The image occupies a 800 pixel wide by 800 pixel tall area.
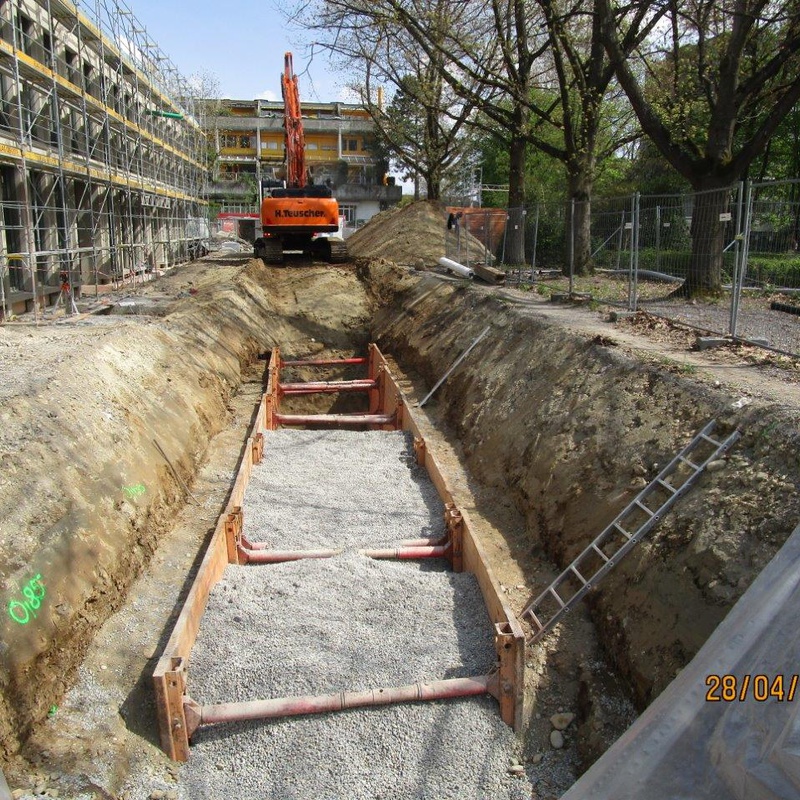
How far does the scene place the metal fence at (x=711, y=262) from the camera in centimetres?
830

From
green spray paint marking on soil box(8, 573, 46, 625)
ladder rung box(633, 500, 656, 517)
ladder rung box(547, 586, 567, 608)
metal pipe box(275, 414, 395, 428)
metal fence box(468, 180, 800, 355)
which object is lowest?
ladder rung box(547, 586, 567, 608)

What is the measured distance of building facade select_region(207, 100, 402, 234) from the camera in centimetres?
5644

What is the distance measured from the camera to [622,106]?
28859 mm

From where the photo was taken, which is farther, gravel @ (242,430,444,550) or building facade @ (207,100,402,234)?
building facade @ (207,100,402,234)

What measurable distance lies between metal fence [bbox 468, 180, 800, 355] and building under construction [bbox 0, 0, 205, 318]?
1061 cm

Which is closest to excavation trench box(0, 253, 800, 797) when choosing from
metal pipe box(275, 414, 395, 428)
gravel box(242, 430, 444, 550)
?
gravel box(242, 430, 444, 550)

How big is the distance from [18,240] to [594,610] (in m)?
16.7

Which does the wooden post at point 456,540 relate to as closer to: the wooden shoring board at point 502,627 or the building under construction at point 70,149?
the wooden shoring board at point 502,627

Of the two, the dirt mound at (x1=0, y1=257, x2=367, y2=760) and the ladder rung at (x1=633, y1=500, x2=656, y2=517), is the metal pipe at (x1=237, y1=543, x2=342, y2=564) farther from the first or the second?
the ladder rung at (x1=633, y1=500, x2=656, y2=517)

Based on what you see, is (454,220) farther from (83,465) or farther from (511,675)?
(511,675)

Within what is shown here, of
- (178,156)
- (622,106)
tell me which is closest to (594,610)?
(622,106)

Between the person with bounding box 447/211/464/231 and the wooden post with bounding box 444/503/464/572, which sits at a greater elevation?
the person with bounding box 447/211/464/231

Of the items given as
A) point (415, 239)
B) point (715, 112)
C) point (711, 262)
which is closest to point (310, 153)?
point (415, 239)

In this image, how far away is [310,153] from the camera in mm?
62812
